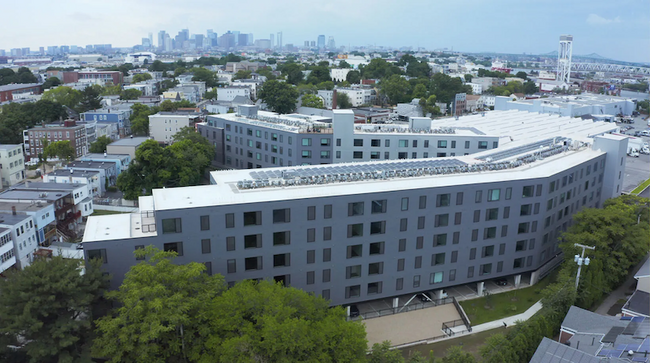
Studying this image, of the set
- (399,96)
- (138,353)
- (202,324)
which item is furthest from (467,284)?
(399,96)

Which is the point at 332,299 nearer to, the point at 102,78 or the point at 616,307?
the point at 616,307

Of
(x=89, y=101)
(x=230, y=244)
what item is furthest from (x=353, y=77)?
(x=230, y=244)

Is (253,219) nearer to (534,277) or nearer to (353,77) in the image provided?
(534,277)

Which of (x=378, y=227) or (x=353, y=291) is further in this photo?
(x=353, y=291)

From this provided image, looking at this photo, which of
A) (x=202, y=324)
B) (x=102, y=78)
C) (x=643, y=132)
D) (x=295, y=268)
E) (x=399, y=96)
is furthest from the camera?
(x=102, y=78)

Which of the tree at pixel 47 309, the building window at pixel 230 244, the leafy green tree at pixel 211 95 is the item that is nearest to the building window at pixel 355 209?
the building window at pixel 230 244

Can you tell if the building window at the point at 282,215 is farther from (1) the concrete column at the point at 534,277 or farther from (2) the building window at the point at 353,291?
(1) the concrete column at the point at 534,277

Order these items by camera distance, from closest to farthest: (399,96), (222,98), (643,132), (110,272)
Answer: (110,272)
(643,132)
(222,98)
(399,96)
